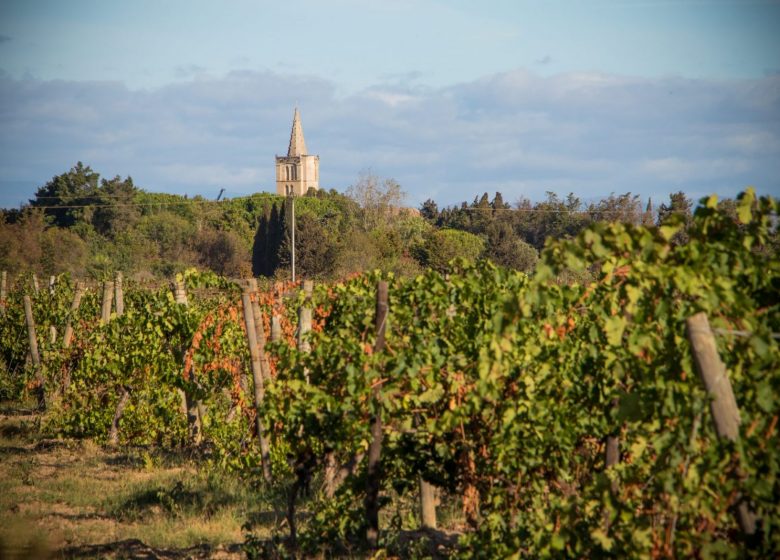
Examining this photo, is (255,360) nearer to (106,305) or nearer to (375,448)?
(375,448)

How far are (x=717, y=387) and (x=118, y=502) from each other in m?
6.18

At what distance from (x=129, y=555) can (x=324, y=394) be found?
2.05 m

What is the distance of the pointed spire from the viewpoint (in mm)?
129500

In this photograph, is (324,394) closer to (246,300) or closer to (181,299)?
(246,300)

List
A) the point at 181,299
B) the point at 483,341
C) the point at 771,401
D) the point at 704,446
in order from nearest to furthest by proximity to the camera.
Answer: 1. the point at 771,401
2. the point at 704,446
3. the point at 483,341
4. the point at 181,299

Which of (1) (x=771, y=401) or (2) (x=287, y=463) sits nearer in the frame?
(1) (x=771, y=401)

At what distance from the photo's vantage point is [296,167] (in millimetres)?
129125

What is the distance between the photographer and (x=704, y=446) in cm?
325

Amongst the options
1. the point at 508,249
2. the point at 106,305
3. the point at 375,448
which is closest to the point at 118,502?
the point at 375,448

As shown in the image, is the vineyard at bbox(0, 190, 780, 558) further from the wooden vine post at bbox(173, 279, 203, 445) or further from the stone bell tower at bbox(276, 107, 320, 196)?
the stone bell tower at bbox(276, 107, 320, 196)

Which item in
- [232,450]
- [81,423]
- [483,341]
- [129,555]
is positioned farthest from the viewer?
[81,423]

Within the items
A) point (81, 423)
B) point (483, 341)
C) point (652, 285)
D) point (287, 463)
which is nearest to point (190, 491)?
point (287, 463)

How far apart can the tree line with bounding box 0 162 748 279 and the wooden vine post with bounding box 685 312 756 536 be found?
34.5 metres

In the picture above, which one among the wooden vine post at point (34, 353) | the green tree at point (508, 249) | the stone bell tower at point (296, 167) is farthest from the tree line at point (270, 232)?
the stone bell tower at point (296, 167)
